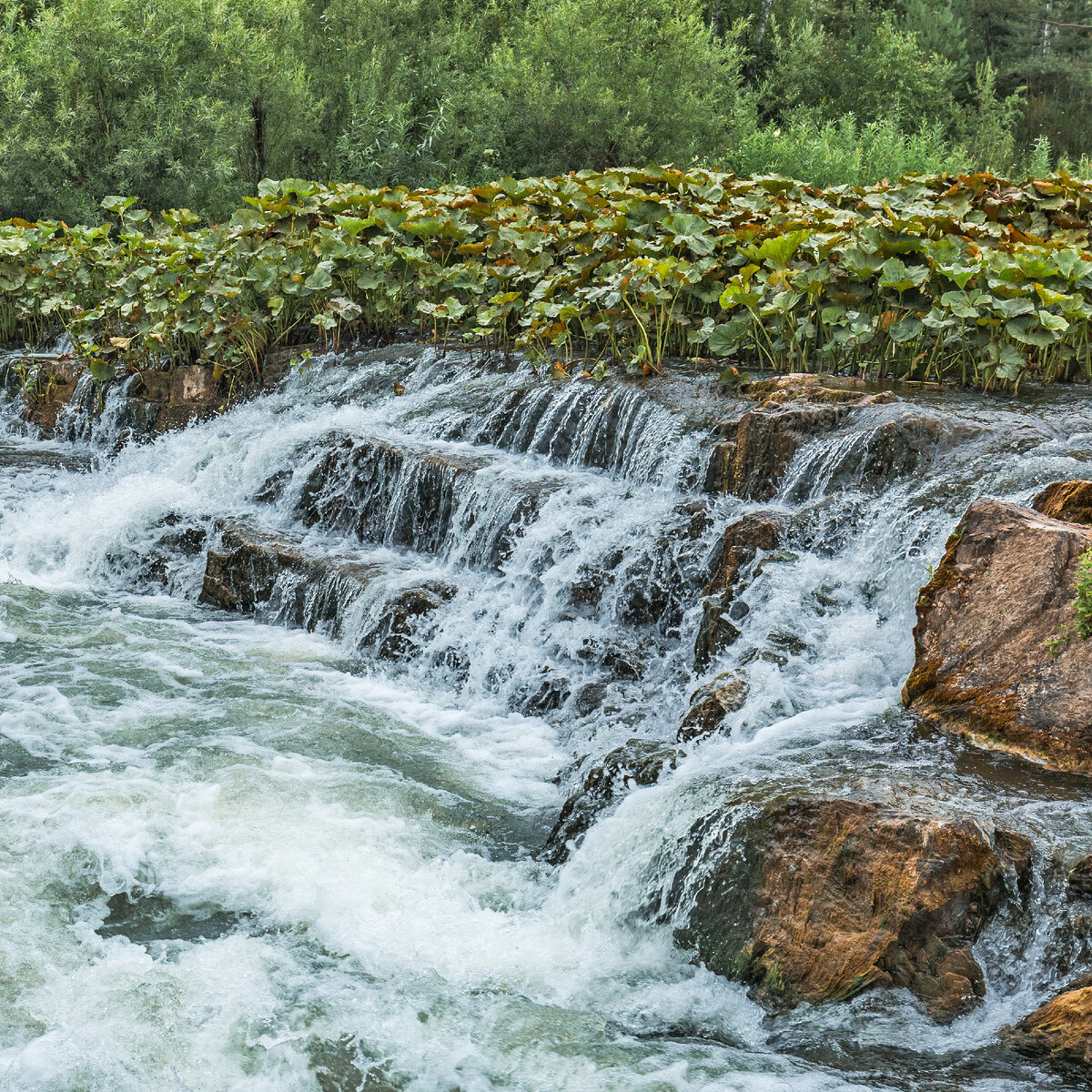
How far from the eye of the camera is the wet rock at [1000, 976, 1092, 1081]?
272 cm

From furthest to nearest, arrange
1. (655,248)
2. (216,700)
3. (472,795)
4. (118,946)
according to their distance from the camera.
A: (655,248) → (216,700) → (472,795) → (118,946)

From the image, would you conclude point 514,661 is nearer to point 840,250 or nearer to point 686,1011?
point 686,1011

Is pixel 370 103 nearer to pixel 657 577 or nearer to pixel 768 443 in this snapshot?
pixel 768 443

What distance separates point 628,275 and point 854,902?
4898mm

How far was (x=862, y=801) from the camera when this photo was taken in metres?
3.28

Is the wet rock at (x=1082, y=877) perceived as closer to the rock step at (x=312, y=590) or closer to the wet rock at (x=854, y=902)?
the wet rock at (x=854, y=902)

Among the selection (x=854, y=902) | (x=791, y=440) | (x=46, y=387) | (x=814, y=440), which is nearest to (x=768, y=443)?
(x=791, y=440)

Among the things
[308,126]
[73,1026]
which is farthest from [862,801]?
[308,126]

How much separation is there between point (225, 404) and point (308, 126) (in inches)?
264

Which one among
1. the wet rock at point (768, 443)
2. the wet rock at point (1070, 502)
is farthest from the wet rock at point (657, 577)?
the wet rock at point (1070, 502)

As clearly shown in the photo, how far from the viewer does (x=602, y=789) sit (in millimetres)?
4117

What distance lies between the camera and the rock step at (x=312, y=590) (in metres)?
5.85

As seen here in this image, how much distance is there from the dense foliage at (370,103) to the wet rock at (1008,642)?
33.6 feet

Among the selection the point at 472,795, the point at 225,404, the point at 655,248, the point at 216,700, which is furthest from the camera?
the point at 225,404
